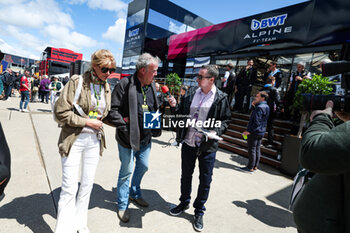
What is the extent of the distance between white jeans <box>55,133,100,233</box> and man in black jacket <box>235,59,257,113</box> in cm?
703

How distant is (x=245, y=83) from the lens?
796cm

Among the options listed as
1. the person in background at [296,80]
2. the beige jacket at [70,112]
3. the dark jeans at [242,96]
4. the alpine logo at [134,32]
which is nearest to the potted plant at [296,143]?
the person in background at [296,80]

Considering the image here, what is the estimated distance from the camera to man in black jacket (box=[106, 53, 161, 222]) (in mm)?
2338

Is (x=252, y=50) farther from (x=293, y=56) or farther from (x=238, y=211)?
(x=238, y=211)

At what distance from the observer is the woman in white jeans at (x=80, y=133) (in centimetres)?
195

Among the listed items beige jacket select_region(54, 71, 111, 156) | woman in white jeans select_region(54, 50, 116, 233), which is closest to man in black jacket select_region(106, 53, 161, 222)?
woman in white jeans select_region(54, 50, 116, 233)

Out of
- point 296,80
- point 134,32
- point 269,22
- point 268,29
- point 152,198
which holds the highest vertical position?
point 134,32

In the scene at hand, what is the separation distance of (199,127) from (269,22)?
860 cm

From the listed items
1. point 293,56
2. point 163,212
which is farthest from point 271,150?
point 293,56

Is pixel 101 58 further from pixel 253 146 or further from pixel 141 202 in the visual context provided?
pixel 253 146

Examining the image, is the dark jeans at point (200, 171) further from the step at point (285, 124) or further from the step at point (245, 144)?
the step at point (285, 124)

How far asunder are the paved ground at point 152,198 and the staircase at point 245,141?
27.8 inches

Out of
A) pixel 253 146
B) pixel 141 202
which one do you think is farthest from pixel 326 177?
pixel 253 146

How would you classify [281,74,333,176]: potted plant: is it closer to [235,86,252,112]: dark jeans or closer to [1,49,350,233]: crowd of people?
[235,86,252,112]: dark jeans
